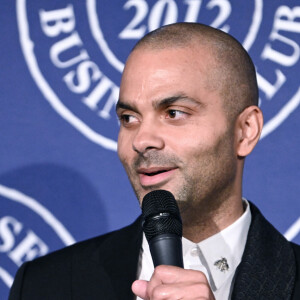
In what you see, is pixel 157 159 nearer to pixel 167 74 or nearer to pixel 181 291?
pixel 167 74

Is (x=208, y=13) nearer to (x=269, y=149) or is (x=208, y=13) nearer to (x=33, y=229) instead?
(x=269, y=149)

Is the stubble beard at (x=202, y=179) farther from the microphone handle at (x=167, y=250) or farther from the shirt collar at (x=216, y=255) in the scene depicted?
the microphone handle at (x=167, y=250)

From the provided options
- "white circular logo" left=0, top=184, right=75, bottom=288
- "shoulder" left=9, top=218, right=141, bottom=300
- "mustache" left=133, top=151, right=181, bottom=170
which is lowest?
"white circular logo" left=0, top=184, right=75, bottom=288

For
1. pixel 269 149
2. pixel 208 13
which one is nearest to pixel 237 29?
pixel 208 13

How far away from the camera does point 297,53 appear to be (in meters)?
1.74

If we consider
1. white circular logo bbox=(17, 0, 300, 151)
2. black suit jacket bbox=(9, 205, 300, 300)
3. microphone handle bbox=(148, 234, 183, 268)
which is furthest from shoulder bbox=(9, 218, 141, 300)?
microphone handle bbox=(148, 234, 183, 268)

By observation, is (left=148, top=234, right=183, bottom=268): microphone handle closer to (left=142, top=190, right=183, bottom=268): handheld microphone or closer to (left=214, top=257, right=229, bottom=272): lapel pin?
(left=142, top=190, right=183, bottom=268): handheld microphone

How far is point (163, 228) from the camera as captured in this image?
3.07ft

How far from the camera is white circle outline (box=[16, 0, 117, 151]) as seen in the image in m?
→ 1.74

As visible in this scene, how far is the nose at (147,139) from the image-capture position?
121 cm

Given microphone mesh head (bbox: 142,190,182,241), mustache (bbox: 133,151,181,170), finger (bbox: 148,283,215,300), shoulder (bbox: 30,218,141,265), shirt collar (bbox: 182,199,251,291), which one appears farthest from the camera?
shoulder (bbox: 30,218,141,265)

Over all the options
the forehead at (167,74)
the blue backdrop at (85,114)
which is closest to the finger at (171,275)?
the forehead at (167,74)

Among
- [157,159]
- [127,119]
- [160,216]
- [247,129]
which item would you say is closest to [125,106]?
[127,119]

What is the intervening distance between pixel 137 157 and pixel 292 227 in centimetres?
64
